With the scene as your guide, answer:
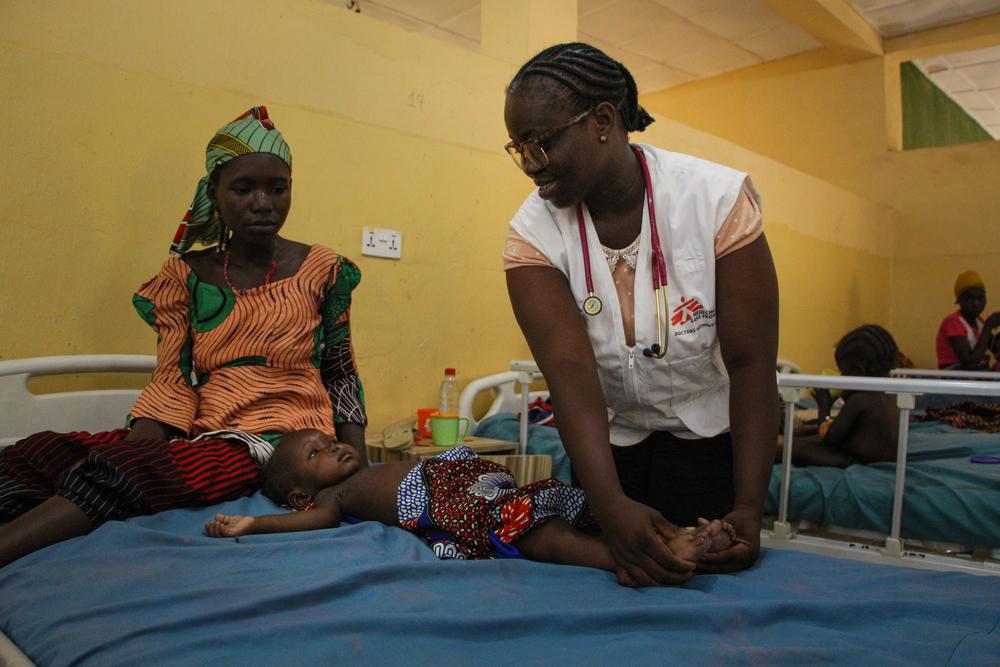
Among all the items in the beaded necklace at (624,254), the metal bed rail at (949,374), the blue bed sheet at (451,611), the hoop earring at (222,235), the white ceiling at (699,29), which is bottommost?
the blue bed sheet at (451,611)

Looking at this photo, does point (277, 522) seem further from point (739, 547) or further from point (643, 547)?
point (739, 547)

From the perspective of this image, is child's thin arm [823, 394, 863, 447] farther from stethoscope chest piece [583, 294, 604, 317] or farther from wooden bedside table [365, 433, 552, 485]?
stethoscope chest piece [583, 294, 604, 317]

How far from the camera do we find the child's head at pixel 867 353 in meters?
4.47

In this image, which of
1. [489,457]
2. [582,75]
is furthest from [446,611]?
[489,457]

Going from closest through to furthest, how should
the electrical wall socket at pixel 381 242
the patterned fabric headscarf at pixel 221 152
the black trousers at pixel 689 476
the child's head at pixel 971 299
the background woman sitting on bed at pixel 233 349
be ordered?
the black trousers at pixel 689 476
the background woman sitting on bed at pixel 233 349
the patterned fabric headscarf at pixel 221 152
the electrical wall socket at pixel 381 242
the child's head at pixel 971 299

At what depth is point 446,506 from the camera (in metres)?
2.07

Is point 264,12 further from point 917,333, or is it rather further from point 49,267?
point 917,333

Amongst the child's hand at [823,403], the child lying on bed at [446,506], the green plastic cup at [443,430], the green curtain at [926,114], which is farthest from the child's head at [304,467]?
the green curtain at [926,114]

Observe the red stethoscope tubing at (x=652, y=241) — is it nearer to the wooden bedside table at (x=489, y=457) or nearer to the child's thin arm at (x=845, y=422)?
the wooden bedside table at (x=489, y=457)

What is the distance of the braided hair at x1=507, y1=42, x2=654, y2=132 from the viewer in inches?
68.6

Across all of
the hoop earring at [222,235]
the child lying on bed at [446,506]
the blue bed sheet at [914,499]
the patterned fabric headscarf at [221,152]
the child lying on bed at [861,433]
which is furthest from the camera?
the child lying on bed at [861,433]

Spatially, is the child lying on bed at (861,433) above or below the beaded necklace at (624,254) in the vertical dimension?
below

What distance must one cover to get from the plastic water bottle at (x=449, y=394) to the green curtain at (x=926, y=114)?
25.6 feet

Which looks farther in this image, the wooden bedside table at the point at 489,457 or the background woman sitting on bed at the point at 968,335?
the background woman sitting on bed at the point at 968,335
